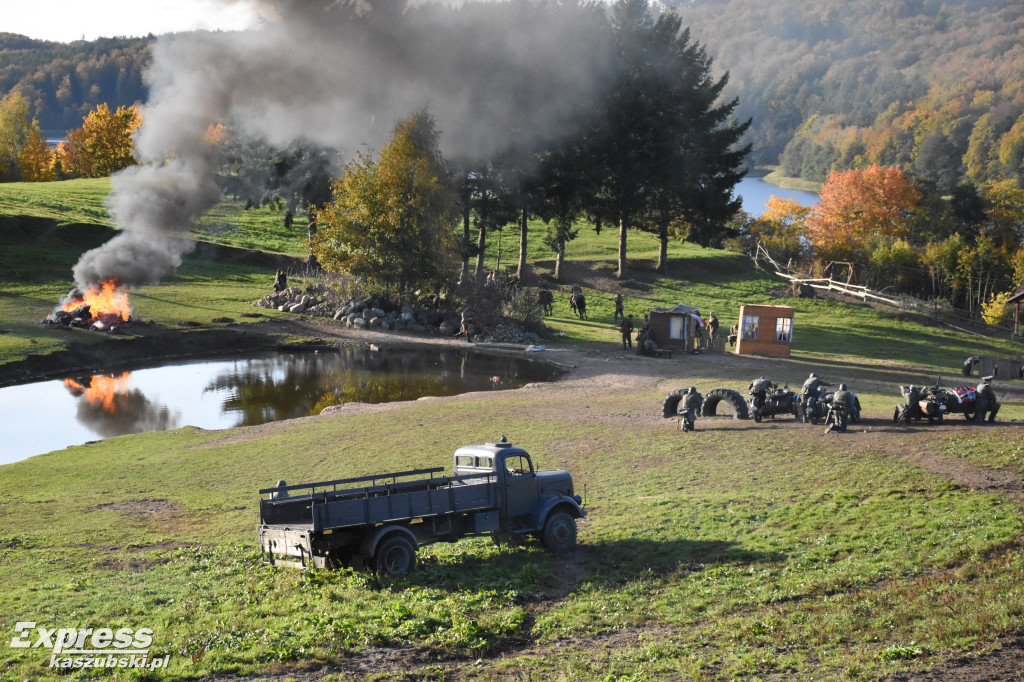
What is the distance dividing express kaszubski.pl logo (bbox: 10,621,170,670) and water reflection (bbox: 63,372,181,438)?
65.0ft

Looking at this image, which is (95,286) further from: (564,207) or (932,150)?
(932,150)

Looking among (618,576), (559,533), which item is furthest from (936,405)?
(618,576)

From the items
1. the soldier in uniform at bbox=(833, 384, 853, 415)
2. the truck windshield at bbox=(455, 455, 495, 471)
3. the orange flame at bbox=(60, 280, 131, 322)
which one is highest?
the orange flame at bbox=(60, 280, 131, 322)

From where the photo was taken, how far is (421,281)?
5828 centimetres

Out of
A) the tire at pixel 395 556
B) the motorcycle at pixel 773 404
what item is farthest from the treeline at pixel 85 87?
the tire at pixel 395 556

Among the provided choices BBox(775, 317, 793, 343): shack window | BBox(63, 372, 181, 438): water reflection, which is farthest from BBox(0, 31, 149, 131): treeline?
BBox(775, 317, 793, 343): shack window

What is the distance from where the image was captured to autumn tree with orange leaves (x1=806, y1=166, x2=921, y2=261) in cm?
8794

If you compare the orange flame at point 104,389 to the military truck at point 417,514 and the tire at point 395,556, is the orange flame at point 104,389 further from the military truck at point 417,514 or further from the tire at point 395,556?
the tire at point 395,556

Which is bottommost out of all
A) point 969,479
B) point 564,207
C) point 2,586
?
point 2,586

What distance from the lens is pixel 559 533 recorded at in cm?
1670

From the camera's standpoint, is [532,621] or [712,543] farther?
[712,543]

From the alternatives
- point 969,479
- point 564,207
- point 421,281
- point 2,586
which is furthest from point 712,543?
point 564,207

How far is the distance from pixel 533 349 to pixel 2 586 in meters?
36.2

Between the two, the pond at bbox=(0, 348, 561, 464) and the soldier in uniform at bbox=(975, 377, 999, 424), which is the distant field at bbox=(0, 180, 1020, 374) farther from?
the soldier in uniform at bbox=(975, 377, 999, 424)
